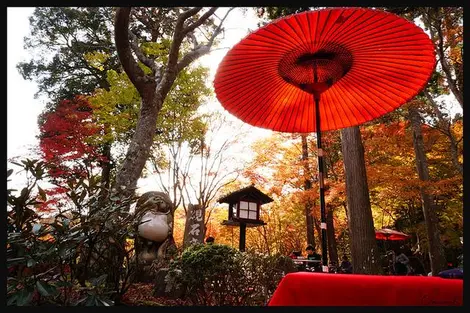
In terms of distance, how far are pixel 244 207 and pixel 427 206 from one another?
4.60 meters

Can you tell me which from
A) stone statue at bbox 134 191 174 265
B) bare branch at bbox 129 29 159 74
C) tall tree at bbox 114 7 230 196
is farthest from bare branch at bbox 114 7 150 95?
stone statue at bbox 134 191 174 265

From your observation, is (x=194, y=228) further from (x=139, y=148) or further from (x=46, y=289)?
(x=46, y=289)

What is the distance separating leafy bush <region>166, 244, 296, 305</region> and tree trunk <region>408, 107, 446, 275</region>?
18.9 ft

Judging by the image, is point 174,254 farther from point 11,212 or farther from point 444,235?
point 444,235

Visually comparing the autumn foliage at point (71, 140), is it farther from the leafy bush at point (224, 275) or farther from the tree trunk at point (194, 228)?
the leafy bush at point (224, 275)

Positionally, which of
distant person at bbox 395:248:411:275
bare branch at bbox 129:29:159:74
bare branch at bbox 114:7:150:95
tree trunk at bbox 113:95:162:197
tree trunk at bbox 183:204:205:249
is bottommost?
distant person at bbox 395:248:411:275

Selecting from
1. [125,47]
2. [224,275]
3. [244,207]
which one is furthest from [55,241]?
[244,207]

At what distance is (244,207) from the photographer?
8117 mm

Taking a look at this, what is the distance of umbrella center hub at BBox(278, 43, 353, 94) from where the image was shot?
2535 millimetres

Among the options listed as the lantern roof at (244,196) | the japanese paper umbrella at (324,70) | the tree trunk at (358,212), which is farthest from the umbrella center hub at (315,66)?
the lantern roof at (244,196)

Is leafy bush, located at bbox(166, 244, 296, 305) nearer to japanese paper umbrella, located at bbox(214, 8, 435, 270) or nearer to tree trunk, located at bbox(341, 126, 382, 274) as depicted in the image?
japanese paper umbrella, located at bbox(214, 8, 435, 270)

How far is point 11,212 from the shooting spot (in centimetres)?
245
